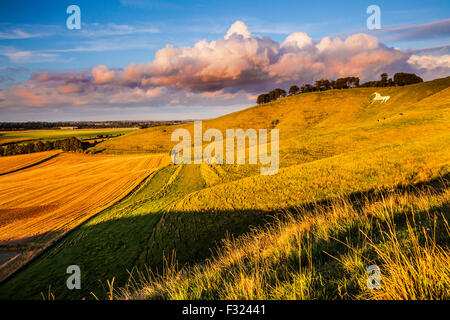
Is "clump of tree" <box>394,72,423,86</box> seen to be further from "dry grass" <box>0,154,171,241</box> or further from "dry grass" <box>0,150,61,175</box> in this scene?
"dry grass" <box>0,150,61,175</box>

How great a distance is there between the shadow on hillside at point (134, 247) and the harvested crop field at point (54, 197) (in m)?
4.33

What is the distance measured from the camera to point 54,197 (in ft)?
98.6

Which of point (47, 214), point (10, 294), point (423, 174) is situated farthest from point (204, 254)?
point (47, 214)

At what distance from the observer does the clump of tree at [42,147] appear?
6575 centimetres

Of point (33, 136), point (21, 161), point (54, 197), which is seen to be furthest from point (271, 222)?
point (33, 136)

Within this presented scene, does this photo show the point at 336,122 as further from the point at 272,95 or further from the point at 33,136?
the point at 33,136

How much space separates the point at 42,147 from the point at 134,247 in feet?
272

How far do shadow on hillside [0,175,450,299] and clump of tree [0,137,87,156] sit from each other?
68889 mm

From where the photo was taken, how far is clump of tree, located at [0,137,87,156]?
6575cm

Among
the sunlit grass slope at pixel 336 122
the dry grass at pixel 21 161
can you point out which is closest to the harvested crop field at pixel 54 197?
the dry grass at pixel 21 161

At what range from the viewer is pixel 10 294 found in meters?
11.3
